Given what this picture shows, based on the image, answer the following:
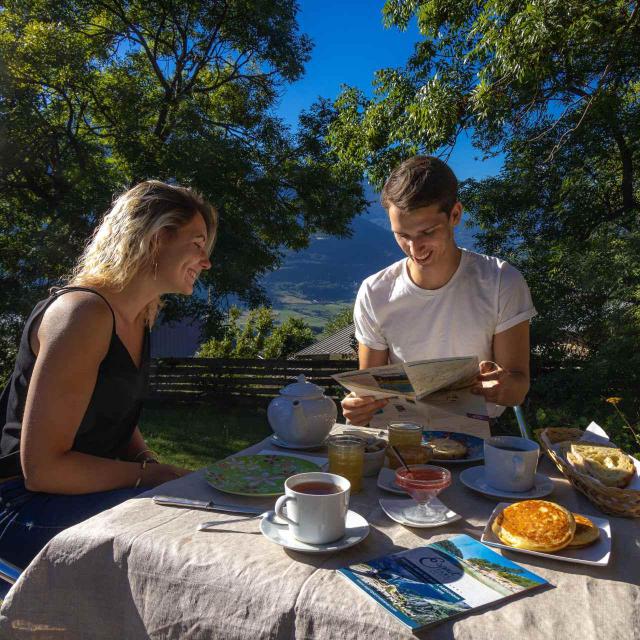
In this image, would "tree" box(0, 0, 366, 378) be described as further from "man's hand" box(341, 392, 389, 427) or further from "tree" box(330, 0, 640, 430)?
"man's hand" box(341, 392, 389, 427)

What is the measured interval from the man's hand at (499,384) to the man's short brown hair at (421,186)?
2.30ft

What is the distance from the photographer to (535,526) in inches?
46.0

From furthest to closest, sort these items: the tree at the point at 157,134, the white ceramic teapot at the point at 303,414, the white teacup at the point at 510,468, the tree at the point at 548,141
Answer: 1. the tree at the point at 157,134
2. the tree at the point at 548,141
3. the white ceramic teapot at the point at 303,414
4. the white teacup at the point at 510,468

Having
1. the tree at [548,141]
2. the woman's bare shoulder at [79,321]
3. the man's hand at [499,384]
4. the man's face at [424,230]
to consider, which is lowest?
the man's hand at [499,384]

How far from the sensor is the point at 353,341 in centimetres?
1109

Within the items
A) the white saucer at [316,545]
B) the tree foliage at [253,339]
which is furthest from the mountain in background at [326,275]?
the white saucer at [316,545]

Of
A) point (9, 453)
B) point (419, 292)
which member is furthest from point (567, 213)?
point (9, 453)

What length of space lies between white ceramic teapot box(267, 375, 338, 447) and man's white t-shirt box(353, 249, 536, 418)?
0.81 meters

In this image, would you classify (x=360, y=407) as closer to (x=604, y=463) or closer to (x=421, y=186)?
(x=604, y=463)

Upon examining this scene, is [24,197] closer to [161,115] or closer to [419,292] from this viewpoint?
[161,115]

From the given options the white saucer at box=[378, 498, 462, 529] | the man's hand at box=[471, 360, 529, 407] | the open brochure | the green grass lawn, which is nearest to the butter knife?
the white saucer at box=[378, 498, 462, 529]

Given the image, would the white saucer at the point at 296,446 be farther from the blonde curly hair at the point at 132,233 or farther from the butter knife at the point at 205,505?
the blonde curly hair at the point at 132,233

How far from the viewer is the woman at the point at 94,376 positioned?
1.57m

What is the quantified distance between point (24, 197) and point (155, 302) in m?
9.13
